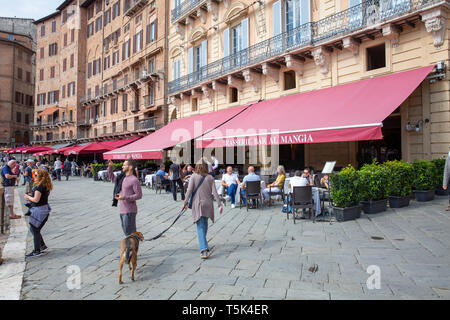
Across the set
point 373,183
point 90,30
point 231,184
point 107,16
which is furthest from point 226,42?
point 90,30

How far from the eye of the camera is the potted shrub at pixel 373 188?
7328 millimetres

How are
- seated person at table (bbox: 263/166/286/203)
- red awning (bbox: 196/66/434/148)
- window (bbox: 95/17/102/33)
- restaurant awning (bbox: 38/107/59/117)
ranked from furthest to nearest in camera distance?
restaurant awning (bbox: 38/107/59/117)
window (bbox: 95/17/102/33)
seated person at table (bbox: 263/166/286/203)
red awning (bbox: 196/66/434/148)

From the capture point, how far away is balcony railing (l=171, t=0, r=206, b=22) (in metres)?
18.6

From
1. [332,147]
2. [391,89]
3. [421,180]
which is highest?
[391,89]

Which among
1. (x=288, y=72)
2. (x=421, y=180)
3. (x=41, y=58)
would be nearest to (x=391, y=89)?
(x=421, y=180)

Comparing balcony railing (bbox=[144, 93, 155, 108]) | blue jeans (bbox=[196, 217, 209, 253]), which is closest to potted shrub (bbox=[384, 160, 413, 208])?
blue jeans (bbox=[196, 217, 209, 253])

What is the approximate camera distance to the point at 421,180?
8.31 m

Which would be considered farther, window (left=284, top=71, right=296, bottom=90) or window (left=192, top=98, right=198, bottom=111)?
window (left=192, top=98, right=198, bottom=111)

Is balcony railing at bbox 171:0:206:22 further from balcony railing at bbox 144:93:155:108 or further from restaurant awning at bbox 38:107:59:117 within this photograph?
restaurant awning at bbox 38:107:59:117

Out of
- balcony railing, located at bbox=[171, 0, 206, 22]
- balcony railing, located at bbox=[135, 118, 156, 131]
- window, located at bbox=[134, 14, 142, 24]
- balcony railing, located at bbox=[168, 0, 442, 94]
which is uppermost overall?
window, located at bbox=[134, 14, 142, 24]

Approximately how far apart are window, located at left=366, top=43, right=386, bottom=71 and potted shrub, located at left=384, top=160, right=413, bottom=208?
4.83 m

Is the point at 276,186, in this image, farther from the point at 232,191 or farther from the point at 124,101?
the point at 124,101

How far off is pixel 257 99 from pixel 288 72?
6.54 ft
